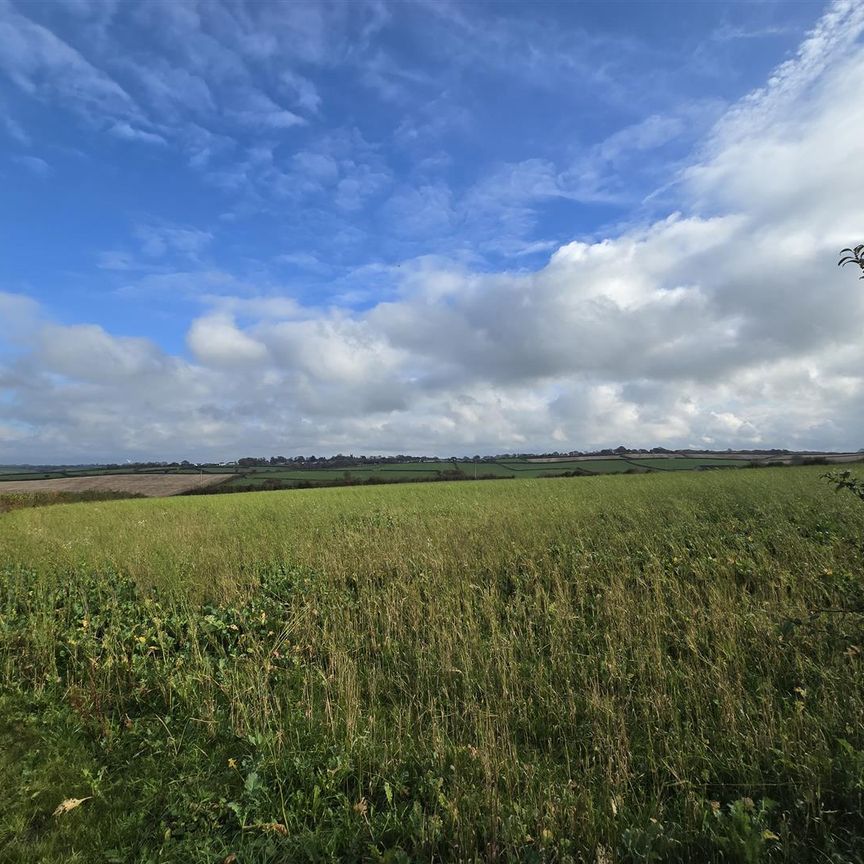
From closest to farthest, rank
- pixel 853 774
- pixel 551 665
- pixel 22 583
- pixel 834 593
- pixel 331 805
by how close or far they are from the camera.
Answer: pixel 853 774 < pixel 331 805 < pixel 551 665 < pixel 834 593 < pixel 22 583

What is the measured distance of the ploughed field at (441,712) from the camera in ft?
11.8

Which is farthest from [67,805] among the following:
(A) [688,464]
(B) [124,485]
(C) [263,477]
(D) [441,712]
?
(A) [688,464]

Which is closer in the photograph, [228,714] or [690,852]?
[690,852]

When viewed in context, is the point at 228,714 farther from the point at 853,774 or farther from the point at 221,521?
the point at 221,521

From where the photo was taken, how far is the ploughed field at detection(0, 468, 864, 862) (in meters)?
3.58

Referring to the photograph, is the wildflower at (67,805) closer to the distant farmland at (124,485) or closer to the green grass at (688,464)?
the distant farmland at (124,485)

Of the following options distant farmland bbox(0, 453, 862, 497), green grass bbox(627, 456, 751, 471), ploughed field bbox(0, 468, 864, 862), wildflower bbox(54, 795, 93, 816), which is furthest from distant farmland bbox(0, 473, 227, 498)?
green grass bbox(627, 456, 751, 471)

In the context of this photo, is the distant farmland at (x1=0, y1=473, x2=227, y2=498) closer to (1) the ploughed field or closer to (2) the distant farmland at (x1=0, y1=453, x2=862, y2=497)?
(2) the distant farmland at (x1=0, y1=453, x2=862, y2=497)

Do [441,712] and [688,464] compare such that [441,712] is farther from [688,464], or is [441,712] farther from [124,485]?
[688,464]

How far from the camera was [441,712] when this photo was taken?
5066 mm

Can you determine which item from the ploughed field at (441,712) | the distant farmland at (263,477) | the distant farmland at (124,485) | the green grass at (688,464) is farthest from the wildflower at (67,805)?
the green grass at (688,464)

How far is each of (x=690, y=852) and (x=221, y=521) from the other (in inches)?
937

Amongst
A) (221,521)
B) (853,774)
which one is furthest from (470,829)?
(221,521)

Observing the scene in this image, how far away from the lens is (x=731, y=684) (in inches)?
216
